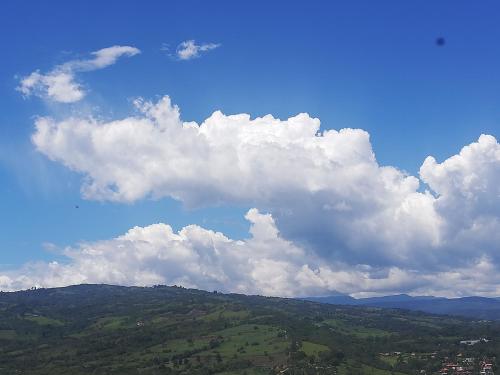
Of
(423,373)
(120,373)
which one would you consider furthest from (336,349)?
(120,373)

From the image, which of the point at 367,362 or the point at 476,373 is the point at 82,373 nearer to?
the point at 367,362

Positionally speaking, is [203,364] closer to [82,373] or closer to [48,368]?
[82,373]

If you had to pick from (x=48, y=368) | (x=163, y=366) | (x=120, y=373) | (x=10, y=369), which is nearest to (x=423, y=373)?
(x=163, y=366)

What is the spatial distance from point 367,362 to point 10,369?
401 ft

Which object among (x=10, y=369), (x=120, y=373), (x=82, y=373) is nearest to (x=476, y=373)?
(x=120, y=373)

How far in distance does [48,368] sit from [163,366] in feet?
130

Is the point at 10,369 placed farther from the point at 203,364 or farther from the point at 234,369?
the point at 234,369

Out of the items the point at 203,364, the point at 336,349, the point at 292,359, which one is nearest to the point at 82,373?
the point at 203,364

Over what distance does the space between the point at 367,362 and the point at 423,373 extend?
703 inches

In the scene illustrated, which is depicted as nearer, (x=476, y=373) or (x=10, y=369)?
(x=476, y=373)

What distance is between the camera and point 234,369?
582ft

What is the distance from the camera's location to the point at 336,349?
190 meters

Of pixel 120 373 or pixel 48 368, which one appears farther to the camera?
pixel 48 368

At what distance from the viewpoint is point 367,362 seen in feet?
613
